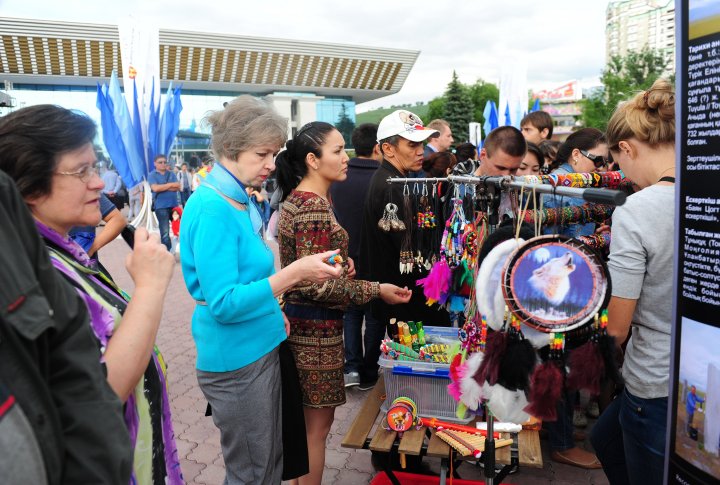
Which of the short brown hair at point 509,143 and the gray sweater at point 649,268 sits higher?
the short brown hair at point 509,143

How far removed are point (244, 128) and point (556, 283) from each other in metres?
1.39

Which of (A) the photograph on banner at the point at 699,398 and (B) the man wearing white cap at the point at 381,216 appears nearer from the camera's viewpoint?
(A) the photograph on banner at the point at 699,398

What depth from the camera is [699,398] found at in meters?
1.41

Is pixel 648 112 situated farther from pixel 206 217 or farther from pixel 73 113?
pixel 73 113

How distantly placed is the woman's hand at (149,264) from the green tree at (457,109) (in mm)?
37651

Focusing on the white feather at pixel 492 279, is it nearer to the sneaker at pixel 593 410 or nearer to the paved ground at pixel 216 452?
the paved ground at pixel 216 452

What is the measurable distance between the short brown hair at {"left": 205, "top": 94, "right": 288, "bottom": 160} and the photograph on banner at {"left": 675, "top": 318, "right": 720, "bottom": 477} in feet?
5.30

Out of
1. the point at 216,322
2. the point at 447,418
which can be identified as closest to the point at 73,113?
the point at 216,322

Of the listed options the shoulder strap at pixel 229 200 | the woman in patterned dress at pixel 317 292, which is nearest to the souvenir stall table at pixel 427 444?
the woman in patterned dress at pixel 317 292

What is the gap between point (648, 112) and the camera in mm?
1746

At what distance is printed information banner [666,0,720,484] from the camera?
131cm

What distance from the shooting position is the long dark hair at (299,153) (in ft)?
8.61

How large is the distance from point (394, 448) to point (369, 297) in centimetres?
69

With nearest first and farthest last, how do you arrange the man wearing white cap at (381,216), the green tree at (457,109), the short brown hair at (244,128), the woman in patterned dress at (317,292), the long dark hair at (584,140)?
the short brown hair at (244,128) < the woman in patterned dress at (317,292) < the man wearing white cap at (381,216) < the long dark hair at (584,140) < the green tree at (457,109)
